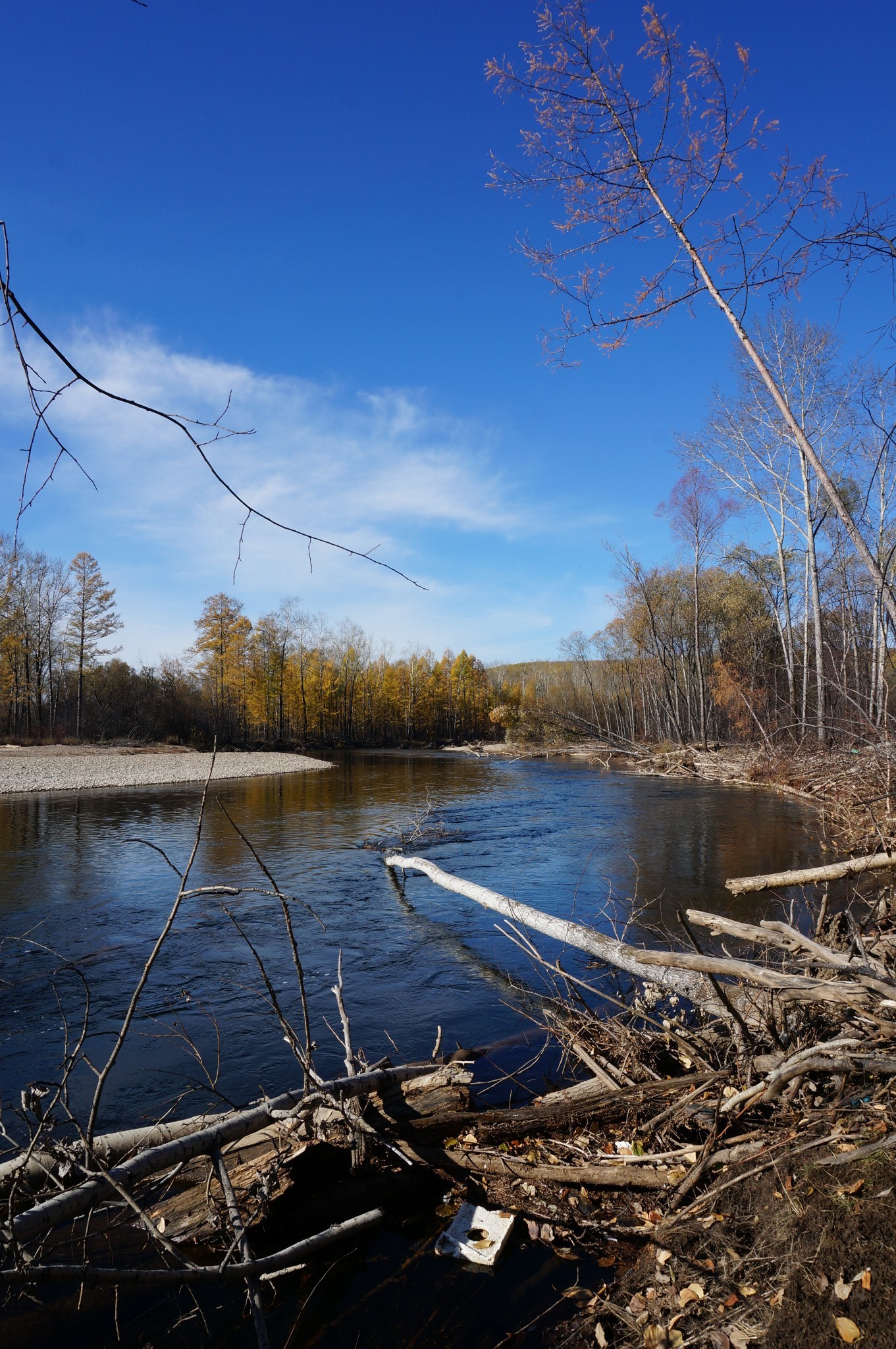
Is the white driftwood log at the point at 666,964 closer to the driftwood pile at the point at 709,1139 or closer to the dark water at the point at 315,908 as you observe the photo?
the driftwood pile at the point at 709,1139

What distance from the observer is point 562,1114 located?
3793 mm

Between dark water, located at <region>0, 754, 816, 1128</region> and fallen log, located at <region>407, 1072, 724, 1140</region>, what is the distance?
1.38 metres

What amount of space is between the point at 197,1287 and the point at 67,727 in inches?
1901

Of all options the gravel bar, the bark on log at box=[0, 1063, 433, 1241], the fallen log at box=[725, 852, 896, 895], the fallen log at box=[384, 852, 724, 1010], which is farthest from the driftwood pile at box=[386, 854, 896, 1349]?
the gravel bar

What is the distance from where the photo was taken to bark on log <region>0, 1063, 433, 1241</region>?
2.44 metres

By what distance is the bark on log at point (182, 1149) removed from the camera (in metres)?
2.44

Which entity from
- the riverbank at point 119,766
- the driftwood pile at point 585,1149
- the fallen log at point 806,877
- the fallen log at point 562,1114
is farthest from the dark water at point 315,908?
the riverbank at point 119,766

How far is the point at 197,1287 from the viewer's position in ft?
10.4

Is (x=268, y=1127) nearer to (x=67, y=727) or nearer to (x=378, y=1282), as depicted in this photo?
(x=378, y=1282)

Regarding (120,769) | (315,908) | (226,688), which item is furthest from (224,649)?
(315,908)

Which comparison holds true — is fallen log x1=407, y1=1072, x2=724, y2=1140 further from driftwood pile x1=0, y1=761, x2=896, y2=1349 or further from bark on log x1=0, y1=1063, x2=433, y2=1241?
bark on log x1=0, y1=1063, x2=433, y2=1241

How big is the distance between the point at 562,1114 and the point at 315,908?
613cm

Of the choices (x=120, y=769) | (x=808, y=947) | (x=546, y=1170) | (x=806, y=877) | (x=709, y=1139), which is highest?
(x=808, y=947)

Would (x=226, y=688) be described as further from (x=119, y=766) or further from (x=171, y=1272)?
(x=171, y=1272)
